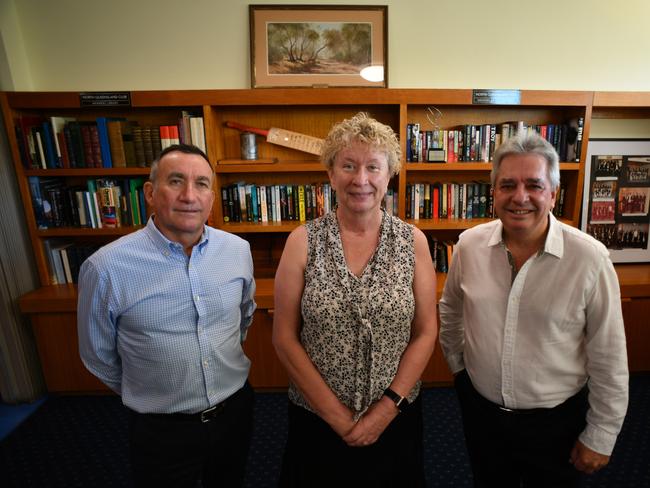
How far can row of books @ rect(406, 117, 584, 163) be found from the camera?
2648mm

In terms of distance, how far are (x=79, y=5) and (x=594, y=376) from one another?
11.3ft

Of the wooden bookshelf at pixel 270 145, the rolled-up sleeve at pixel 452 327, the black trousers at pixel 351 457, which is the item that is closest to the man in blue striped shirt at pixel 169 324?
the black trousers at pixel 351 457

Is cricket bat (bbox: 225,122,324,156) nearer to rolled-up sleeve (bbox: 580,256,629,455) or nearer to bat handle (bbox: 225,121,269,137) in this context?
bat handle (bbox: 225,121,269,137)

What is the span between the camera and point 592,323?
1.18 m

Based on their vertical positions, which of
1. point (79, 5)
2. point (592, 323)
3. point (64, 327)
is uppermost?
point (79, 5)

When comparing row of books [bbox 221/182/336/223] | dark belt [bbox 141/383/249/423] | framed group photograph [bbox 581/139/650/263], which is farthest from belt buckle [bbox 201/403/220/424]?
framed group photograph [bbox 581/139/650/263]

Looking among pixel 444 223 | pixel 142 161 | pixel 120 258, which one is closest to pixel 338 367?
pixel 120 258

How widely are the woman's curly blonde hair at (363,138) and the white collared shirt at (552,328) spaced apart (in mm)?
432

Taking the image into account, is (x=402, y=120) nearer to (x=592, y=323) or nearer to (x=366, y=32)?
(x=366, y=32)

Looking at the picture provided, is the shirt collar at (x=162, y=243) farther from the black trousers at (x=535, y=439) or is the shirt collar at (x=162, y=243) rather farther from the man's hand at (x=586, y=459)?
the man's hand at (x=586, y=459)

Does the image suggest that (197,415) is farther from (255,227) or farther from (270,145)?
(270,145)

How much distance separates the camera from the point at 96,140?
2.59m

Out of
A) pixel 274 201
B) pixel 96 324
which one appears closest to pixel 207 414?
pixel 96 324

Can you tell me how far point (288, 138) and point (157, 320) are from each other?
1.81 m
